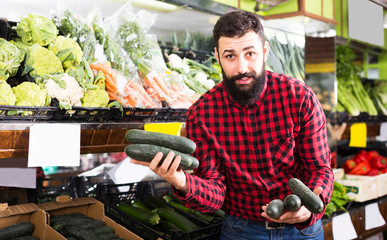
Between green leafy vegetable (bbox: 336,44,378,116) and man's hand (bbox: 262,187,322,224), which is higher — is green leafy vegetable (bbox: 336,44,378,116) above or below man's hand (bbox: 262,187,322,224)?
above

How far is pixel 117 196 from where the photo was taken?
282 centimetres

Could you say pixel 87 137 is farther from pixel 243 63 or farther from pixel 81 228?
pixel 243 63

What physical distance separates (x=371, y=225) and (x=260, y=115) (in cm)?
250

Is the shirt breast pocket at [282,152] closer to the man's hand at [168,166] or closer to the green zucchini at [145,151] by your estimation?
the man's hand at [168,166]

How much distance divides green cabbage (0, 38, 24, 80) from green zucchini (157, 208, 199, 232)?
1.28 m

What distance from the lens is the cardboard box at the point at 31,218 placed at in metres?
2.11

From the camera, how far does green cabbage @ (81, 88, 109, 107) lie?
2.12 meters

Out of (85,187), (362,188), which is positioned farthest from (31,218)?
(362,188)

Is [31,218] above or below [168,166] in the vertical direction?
below

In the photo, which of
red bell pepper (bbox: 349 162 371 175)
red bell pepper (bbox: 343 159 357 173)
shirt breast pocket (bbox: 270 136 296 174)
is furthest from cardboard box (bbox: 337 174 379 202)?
shirt breast pocket (bbox: 270 136 296 174)

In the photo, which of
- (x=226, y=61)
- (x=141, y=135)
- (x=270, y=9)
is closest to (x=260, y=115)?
(x=226, y=61)

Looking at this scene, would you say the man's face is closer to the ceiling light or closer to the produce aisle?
the produce aisle

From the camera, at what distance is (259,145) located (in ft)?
6.87

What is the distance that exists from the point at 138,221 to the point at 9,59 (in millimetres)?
1142
